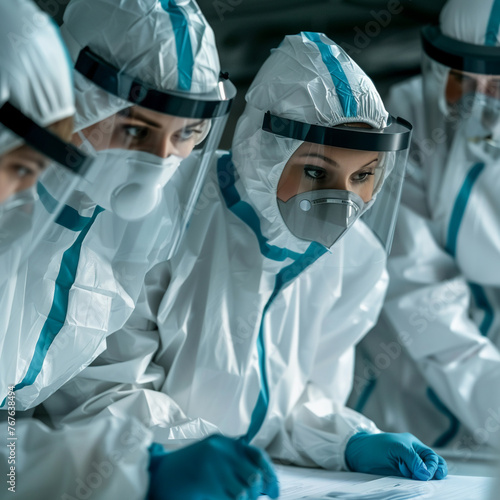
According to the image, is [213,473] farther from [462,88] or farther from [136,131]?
[462,88]

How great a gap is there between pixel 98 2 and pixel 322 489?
0.97 metres

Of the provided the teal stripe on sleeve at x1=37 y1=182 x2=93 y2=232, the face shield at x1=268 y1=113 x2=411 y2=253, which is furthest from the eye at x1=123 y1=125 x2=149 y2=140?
the face shield at x1=268 y1=113 x2=411 y2=253

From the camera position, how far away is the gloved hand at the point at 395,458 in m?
1.40

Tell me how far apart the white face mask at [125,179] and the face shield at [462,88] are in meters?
1.05

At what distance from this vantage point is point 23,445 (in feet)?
3.33

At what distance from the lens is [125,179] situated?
122cm

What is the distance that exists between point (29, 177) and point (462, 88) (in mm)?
1357

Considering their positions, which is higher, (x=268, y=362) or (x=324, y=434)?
(x=268, y=362)

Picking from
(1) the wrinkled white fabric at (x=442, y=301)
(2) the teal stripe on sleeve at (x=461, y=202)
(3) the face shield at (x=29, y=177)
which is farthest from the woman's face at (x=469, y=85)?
(3) the face shield at (x=29, y=177)

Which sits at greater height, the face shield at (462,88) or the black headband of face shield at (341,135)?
the black headband of face shield at (341,135)

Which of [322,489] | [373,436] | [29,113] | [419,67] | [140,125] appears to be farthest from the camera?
[419,67]

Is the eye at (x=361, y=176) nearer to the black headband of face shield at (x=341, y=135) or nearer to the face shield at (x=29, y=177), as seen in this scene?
the black headband of face shield at (x=341, y=135)

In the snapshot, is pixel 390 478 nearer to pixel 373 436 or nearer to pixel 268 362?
pixel 373 436

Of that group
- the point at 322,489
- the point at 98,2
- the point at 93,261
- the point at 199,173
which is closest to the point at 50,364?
the point at 93,261
